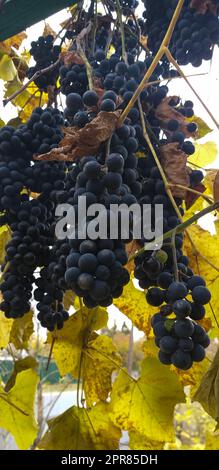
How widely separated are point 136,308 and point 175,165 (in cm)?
36

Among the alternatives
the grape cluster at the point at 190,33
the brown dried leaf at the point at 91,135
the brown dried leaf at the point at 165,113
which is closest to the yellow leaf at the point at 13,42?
the grape cluster at the point at 190,33

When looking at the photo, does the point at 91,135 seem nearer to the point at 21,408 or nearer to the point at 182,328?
the point at 182,328

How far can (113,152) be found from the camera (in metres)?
0.60

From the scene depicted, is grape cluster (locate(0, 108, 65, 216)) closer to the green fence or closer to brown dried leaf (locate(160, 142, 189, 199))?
brown dried leaf (locate(160, 142, 189, 199))

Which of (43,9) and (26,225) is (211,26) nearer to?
(43,9)

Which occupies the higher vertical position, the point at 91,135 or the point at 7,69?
the point at 7,69

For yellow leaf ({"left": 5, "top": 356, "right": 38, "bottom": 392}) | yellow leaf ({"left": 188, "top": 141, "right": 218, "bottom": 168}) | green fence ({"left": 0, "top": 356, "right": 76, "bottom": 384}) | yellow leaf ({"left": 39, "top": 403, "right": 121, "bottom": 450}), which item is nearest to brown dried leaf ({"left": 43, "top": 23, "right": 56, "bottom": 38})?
yellow leaf ({"left": 188, "top": 141, "right": 218, "bottom": 168})

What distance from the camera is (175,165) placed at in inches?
28.4

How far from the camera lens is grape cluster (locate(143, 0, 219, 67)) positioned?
88 cm

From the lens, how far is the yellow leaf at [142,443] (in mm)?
976

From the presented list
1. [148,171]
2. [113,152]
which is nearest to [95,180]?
[113,152]

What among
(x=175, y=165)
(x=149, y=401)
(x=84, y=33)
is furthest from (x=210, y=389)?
(x=84, y=33)

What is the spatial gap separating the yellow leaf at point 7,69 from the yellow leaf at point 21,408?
74 centimetres

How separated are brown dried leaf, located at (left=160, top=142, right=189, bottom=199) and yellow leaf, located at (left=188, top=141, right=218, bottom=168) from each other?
0.63m
